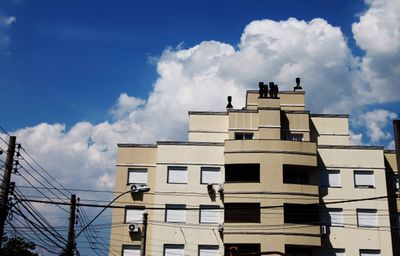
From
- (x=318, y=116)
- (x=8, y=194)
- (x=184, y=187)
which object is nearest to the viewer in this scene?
(x=8, y=194)

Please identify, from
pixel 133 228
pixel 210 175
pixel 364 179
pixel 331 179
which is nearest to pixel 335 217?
pixel 331 179

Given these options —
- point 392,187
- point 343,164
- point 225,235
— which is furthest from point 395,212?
point 225,235

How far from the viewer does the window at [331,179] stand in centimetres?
4153

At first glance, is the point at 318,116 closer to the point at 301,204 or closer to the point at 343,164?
the point at 343,164

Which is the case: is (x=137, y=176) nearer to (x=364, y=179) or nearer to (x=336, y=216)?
(x=336, y=216)

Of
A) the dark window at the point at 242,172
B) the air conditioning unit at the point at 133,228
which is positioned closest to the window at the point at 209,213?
the dark window at the point at 242,172

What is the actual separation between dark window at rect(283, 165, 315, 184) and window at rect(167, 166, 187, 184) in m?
7.17

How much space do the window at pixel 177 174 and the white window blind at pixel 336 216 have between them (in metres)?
10.6

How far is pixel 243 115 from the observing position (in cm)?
4372

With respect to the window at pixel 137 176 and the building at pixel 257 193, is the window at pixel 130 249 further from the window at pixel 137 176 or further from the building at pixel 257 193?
the window at pixel 137 176

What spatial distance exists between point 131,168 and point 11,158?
64.9 feet

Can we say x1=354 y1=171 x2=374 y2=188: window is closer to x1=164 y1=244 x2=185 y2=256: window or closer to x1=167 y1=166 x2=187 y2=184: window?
x1=167 y1=166 x2=187 y2=184: window

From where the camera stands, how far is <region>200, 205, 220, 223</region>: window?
40.9 m

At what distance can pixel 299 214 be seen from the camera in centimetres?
3972
